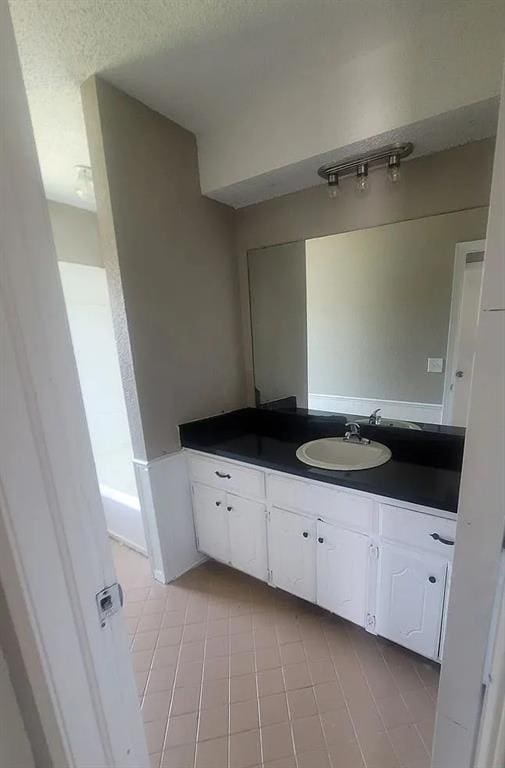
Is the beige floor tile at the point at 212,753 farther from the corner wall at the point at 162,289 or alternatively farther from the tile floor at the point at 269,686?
the corner wall at the point at 162,289

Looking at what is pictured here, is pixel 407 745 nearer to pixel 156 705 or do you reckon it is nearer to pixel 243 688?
pixel 243 688

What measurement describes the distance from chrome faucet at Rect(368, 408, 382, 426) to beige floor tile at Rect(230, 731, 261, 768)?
4.49 feet

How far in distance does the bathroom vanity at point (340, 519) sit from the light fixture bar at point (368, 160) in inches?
49.4

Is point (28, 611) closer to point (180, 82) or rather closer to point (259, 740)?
point (259, 740)

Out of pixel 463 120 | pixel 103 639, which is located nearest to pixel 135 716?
pixel 103 639

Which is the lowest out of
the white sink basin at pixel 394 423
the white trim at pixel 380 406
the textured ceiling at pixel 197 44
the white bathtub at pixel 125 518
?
A: the white bathtub at pixel 125 518

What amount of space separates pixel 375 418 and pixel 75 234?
8.06ft

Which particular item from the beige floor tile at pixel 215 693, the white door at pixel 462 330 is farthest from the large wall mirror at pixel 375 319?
the beige floor tile at pixel 215 693

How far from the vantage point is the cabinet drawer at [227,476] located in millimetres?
1646

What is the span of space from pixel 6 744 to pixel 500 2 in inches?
87.1

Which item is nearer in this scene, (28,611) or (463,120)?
(28,611)

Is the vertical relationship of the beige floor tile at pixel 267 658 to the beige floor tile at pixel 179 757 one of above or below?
below

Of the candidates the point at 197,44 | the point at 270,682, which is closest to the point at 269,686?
the point at 270,682

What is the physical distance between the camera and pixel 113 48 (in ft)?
4.01
